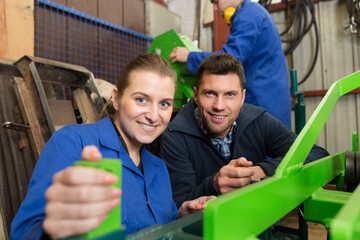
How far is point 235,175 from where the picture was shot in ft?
3.23

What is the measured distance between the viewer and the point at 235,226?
43 centimetres

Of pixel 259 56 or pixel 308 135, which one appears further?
pixel 259 56

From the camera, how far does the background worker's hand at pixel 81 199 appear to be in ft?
1.22

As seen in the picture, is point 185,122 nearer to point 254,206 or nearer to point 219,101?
point 219,101

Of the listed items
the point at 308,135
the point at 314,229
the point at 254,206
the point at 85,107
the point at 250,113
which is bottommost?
the point at 314,229

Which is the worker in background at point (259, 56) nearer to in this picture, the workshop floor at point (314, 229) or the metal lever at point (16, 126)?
the workshop floor at point (314, 229)

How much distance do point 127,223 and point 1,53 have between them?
6.55 feet

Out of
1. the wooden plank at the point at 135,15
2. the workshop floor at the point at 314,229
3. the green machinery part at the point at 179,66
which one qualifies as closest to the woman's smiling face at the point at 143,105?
the green machinery part at the point at 179,66

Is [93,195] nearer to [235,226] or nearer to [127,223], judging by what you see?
[235,226]

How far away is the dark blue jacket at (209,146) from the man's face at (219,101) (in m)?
0.07

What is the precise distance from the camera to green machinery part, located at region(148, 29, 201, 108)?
2439 millimetres

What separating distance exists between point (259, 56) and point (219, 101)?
0.83 m

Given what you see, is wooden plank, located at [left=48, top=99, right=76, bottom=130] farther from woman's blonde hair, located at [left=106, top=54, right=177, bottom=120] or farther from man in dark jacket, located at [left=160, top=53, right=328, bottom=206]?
woman's blonde hair, located at [left=106, top=54, right=177, bottom=120]

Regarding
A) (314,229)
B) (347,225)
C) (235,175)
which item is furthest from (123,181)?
(314,229)
